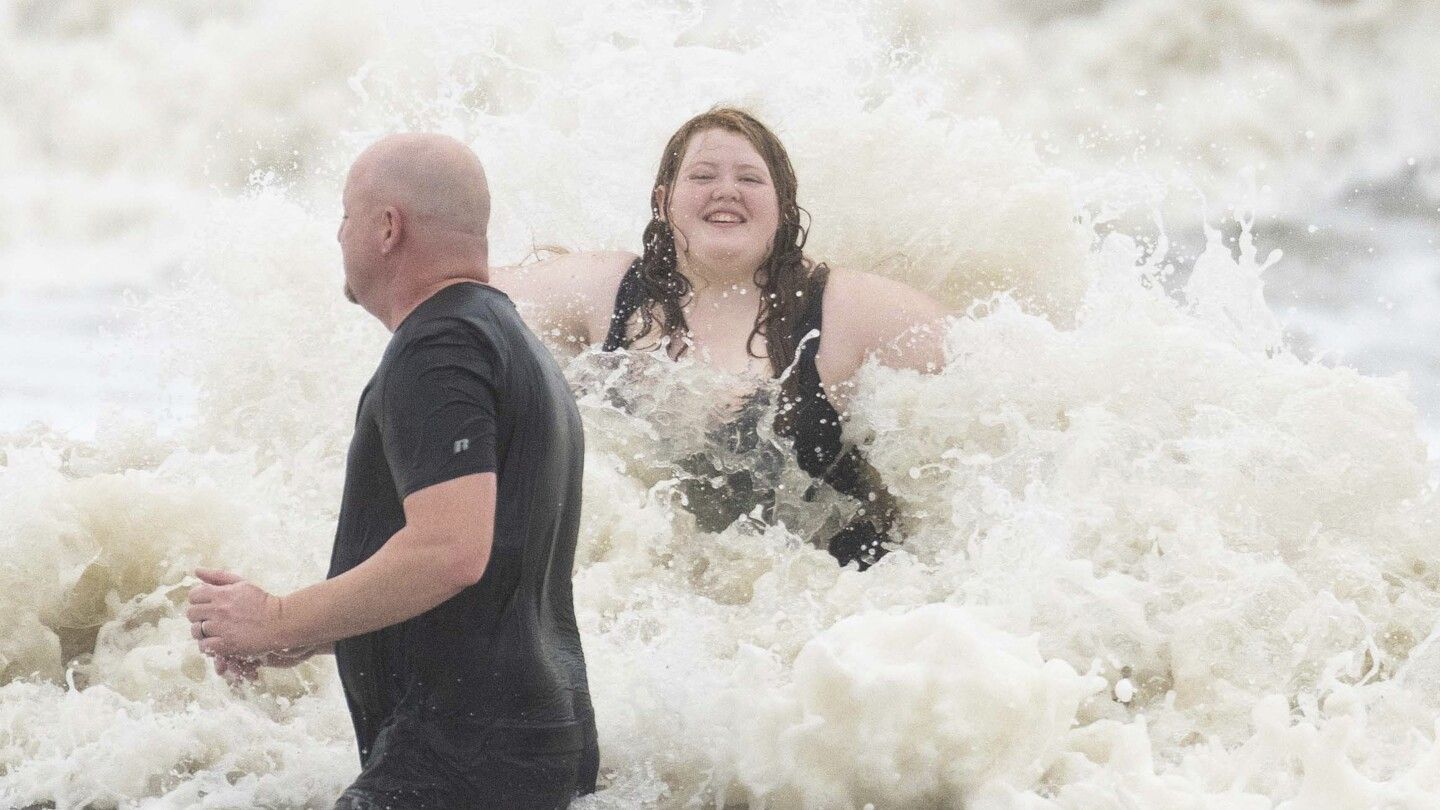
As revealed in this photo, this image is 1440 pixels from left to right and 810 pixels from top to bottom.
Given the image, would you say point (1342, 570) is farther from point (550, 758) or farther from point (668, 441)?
point (550, 758)

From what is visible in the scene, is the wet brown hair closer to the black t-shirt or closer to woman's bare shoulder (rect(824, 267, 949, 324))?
woman's bare shoulder (rect(824, 267, 949, 324))

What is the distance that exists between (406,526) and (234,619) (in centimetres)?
34

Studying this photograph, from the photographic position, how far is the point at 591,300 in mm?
5266

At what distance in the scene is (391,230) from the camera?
253 centimetres

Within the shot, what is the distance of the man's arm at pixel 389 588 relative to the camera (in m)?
2.31

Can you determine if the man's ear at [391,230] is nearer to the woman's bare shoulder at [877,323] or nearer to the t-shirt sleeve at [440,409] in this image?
the t-shirt sleeve at [440,409]

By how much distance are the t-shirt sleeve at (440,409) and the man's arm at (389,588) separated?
3cm

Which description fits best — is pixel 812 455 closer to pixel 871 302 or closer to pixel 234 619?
pixel 871 302

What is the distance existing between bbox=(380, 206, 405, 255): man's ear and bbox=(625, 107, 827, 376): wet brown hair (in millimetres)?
2597

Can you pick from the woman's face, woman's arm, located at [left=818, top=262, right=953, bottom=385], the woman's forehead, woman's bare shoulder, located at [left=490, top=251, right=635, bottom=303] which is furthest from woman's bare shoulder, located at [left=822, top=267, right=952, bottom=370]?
woman's bare shoulder, located at [left=490, top=251, right=635, bottom=303]

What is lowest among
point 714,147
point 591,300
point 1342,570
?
point 1342,570

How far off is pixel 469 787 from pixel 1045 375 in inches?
122

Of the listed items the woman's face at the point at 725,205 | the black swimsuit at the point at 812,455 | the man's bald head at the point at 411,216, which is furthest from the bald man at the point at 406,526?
the woman's face at the point at 725,205

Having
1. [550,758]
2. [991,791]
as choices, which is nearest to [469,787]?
[550,758]
